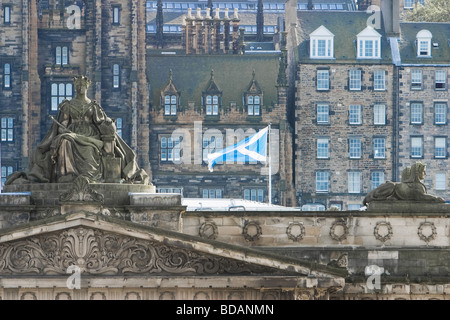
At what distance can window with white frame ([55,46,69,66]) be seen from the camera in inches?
6378

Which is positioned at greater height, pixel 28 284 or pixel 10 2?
pixel 10 2

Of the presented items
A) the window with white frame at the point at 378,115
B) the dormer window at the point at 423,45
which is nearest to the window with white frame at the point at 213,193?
the window with white frame at the point at 378,115

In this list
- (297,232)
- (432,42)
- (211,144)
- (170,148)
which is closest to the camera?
(297,232)

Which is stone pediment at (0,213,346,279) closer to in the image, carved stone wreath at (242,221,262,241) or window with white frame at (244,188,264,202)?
carved stone wreath at (242,221,262,241)

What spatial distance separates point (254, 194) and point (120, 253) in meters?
90.5

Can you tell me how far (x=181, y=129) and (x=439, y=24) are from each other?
25.0m

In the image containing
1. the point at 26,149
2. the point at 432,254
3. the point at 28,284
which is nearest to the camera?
the point at 28,284

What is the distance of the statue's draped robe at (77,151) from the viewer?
7419 centimetres

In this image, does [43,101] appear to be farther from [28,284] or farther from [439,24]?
[28,284]

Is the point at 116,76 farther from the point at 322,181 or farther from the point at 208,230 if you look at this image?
the point at 208,230

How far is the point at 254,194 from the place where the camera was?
529 ft

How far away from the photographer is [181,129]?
163625mm

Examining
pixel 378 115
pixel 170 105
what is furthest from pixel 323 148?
pixel 170 105

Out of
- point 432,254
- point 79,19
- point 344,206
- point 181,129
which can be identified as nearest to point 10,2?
point 79,19
